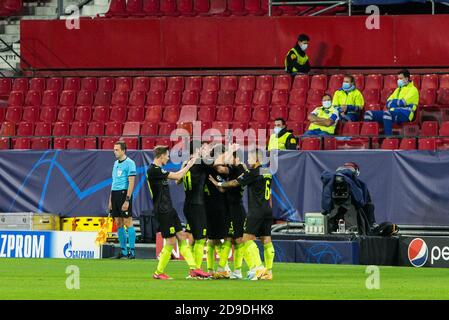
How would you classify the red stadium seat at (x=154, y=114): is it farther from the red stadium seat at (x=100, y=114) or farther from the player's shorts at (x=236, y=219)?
the player's shorts at (x=236, y=219)

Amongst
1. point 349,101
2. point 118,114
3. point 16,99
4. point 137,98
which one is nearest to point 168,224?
point 349,101

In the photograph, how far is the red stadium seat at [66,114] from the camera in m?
31.2

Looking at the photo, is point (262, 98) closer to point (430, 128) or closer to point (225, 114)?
point (225, 114)

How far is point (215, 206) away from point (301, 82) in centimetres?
1111

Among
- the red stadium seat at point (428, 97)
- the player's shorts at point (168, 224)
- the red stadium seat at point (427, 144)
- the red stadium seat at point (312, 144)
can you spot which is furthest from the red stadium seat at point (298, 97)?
the player's shorts at point (168, 224)

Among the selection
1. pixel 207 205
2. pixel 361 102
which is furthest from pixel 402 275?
pixel 361 102

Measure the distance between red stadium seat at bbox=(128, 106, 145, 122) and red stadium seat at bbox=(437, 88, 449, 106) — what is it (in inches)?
272

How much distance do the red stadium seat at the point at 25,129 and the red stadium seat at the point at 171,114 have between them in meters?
3.25

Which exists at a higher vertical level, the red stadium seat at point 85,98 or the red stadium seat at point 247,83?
the red stadium seat at point 247,83

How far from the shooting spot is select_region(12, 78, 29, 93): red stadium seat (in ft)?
107

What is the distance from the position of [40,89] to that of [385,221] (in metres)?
11.1

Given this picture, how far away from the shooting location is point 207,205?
1942 cm

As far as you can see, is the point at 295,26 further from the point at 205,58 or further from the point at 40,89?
the point at 40,89

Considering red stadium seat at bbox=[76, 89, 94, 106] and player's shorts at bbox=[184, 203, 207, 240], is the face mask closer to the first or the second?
red stadium seat at bbox=[76, 89, 94, 106]
